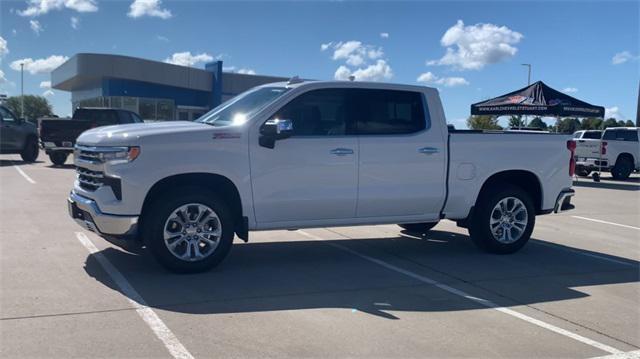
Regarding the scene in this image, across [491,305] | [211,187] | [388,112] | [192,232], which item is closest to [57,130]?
[211,187]

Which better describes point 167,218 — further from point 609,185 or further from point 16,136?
point 609,185

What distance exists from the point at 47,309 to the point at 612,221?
1016cm

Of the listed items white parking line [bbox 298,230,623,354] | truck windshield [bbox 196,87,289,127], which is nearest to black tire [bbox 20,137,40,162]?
truck windshield [bbox 196,87,289,127]

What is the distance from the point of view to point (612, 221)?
11.5m

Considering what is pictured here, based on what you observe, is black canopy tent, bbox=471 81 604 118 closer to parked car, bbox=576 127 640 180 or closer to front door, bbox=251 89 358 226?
parked car, bbox=576 127 640 180

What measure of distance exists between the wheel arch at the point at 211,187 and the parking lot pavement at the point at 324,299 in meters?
0.59

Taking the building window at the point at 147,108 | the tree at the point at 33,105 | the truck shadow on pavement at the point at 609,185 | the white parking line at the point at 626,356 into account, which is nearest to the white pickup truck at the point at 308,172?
the white parking line at the point at 626,356

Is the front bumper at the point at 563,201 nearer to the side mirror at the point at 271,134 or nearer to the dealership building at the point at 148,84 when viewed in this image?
the side mirror at the point at 271,134

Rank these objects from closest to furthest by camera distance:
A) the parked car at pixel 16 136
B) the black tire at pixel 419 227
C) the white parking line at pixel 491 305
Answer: the white parking line at pixel 491 305, the black tire at pixel 419 227, the parked car at pixel 16 136

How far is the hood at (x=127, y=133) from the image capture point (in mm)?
5969

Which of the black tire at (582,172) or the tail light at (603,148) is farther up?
the tail light at (603,148)

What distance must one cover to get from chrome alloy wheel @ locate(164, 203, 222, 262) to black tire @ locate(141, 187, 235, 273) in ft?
0.11

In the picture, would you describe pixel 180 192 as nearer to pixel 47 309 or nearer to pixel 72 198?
pixel 72 198

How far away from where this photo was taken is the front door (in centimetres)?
654
